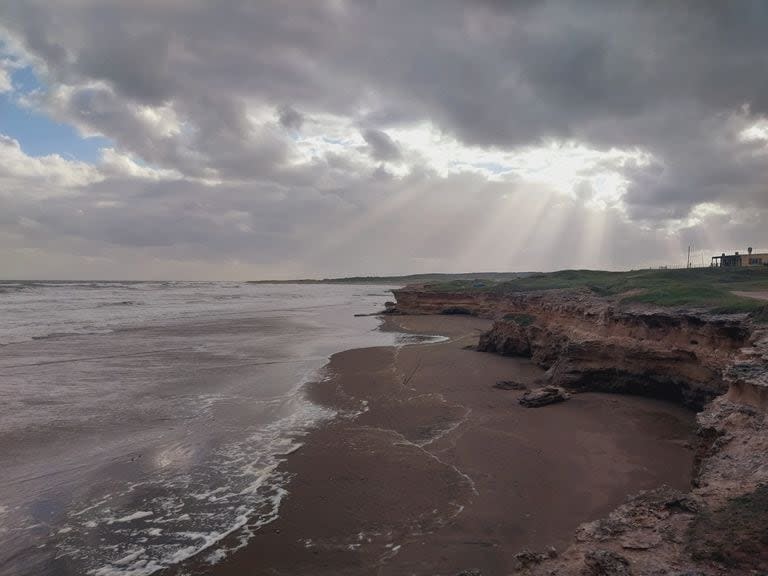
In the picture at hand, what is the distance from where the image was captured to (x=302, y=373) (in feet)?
60.2

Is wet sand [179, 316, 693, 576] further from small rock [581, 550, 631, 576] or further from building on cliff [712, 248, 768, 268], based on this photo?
building on cliff [712, 248, 768, 268]

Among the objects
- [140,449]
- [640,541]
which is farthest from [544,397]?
[140,449]

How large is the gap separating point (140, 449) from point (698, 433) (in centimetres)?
1077

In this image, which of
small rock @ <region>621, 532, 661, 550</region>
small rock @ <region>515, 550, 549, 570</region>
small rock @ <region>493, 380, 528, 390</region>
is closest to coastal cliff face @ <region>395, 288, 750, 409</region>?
small rock @ <region>493, 380, 528, 390</region>

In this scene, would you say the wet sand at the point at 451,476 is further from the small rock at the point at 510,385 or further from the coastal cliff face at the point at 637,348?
the coastal cliff face at the point at 637,348

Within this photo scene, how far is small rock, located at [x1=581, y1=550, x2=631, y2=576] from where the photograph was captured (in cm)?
447

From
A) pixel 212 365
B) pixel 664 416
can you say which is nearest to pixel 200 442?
pixel 212 365

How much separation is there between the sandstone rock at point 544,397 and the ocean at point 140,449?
18.9 ft

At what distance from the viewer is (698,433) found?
7766 mm

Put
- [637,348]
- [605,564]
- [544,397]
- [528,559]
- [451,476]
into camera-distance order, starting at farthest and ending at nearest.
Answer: [637,348] < [544,397] < [451,476] < [528,559] < [605,564]

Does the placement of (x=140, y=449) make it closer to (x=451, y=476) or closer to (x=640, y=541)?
(x=451, y=476)

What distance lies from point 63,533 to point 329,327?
28869 mm

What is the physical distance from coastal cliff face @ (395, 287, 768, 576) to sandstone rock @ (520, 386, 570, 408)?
1.14 m

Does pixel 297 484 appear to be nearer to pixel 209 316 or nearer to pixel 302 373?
pixel 302 373
